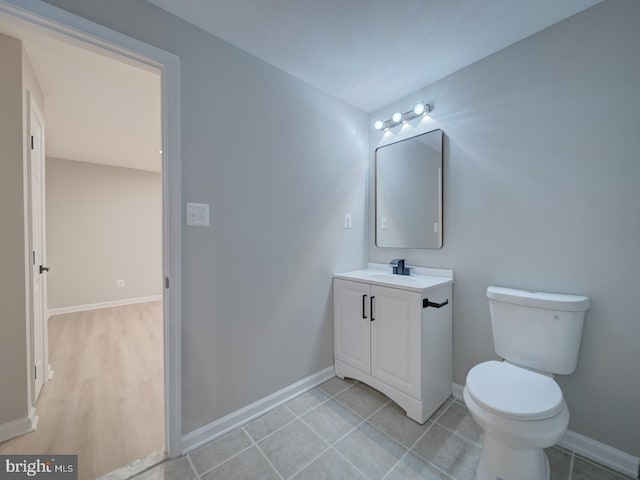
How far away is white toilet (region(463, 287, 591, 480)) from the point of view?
0.98 meters

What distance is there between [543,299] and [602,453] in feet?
2.68

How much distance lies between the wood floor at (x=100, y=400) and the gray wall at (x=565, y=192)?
2112 millimetres

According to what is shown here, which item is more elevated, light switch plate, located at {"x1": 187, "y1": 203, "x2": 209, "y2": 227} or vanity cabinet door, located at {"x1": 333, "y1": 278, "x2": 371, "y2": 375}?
light switch plate, located at {"x1": 187, "y1": 203, "x2": 209, "y2": 227}

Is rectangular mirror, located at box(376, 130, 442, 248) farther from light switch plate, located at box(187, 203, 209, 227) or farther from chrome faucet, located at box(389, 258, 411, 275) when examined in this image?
light switch plate, located at box(187, 203, 209, 227)

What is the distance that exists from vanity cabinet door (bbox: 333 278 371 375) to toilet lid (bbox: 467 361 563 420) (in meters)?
0.73

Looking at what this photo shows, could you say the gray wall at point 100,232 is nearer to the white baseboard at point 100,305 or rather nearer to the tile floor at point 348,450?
the white baseboard at point 100,305

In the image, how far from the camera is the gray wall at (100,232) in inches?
149

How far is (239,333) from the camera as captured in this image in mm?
1549

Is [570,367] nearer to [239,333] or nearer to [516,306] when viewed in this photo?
[516,306]

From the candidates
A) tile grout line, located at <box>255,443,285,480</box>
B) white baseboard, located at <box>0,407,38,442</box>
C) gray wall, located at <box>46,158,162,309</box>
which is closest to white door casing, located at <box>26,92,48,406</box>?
white baseboard, located at <box>0,407,38,442</box>

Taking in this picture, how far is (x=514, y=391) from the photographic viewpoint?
3.60 ft

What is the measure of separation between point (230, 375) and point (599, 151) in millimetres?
2332

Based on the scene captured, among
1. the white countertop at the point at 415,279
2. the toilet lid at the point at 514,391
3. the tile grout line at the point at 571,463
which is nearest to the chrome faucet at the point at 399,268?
the white countertop at the point at 415,279

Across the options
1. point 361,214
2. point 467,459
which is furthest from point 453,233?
point 467,459
